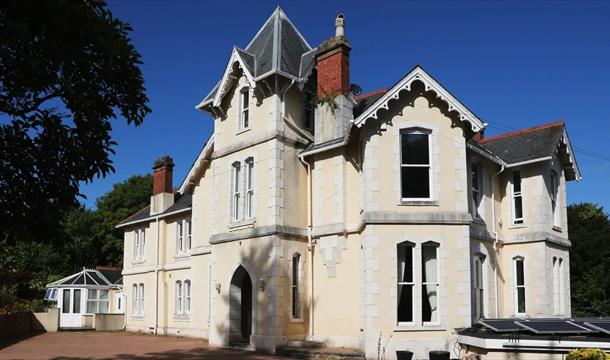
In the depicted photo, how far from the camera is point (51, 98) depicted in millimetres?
8094

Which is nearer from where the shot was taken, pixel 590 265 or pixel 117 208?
pixel 590 265

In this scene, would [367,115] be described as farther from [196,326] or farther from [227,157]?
[196,326]

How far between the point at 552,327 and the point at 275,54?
518 inches

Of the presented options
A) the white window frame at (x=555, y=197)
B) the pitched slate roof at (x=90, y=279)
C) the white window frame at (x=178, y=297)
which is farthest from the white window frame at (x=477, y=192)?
the pitched slate roof at (x=90, y=279)

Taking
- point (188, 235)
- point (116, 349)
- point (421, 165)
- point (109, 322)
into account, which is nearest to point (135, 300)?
point (109, 322)

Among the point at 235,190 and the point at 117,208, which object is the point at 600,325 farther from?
the point at 117,208

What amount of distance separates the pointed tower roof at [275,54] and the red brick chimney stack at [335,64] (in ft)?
2.54

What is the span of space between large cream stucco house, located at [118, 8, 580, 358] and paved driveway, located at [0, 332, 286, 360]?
151 centimetres

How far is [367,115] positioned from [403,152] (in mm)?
1823

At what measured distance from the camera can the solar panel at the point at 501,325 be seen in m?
15.8

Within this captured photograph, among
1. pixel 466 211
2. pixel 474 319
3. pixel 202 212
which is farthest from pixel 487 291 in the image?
pixel 202 212

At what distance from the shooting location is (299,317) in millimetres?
21625

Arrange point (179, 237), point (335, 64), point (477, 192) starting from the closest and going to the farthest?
point (335, 64), point (477, 192), point (179, 237)


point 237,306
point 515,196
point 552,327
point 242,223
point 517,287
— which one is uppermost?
point 515,196
